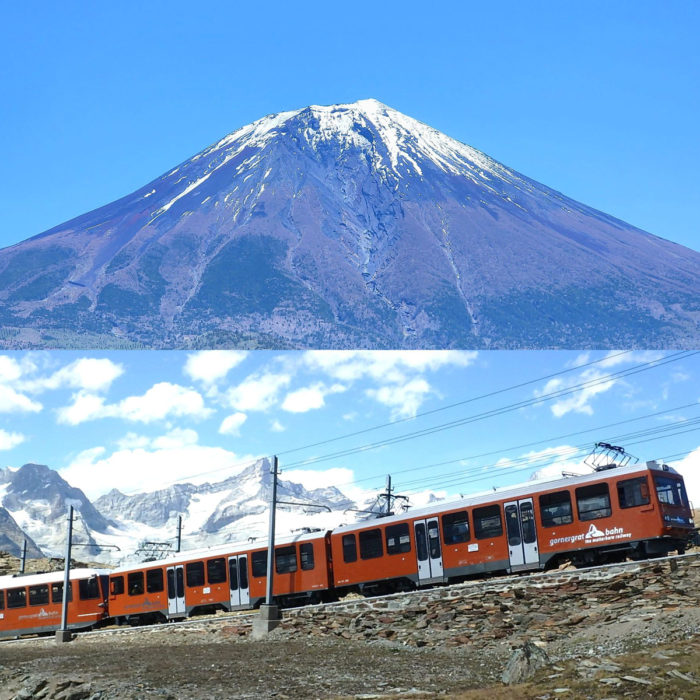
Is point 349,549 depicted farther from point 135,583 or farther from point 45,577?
point 45,577

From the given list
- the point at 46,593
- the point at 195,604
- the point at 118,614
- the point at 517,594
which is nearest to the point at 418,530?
the point at 517,594

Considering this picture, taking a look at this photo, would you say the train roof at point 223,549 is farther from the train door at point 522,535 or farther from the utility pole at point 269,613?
the train door at point 522,535

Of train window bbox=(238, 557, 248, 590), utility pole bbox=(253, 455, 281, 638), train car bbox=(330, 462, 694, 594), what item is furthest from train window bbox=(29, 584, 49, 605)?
train car bbox=(330, 462, 694, 594)

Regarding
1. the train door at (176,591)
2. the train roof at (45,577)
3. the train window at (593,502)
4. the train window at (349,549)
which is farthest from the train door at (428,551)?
the train roof at (45,577)

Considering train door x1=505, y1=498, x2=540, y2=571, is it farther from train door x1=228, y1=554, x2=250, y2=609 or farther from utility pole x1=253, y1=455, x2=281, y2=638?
train door x1=228, y1=554, x2=250, y2=609

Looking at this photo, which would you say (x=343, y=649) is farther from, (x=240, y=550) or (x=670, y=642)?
(x=240, y=550)

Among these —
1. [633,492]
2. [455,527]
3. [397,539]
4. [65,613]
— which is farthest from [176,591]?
[633,492]
